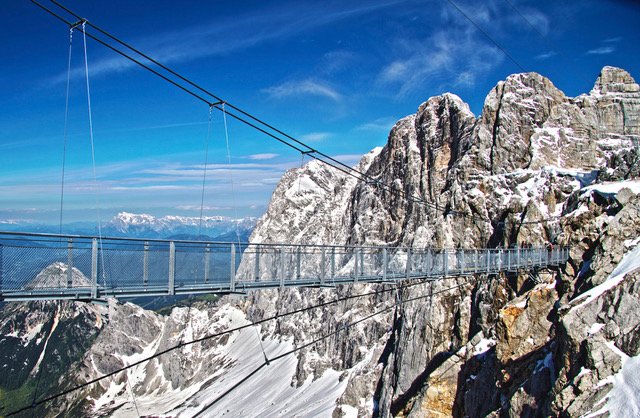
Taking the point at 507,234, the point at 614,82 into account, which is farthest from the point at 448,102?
the point at 507,234

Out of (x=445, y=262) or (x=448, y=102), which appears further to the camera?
(x=448, y=102)

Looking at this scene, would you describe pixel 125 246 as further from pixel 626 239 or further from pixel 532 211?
pixel 532 211

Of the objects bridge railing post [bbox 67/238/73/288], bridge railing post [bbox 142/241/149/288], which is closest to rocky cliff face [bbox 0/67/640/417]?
bridge railing post [bbox 142/241/149/288]

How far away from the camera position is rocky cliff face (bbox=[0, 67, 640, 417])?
720 inches

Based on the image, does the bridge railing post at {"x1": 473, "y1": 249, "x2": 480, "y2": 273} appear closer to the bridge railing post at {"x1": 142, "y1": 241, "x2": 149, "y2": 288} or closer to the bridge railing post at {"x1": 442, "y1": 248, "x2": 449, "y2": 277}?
the bridge railing post at {"x1": 442, "y1": 248, "x2": 449, "y2": 277}

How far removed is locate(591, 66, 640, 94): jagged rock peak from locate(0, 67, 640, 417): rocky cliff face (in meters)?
0.16

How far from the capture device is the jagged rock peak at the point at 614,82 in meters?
61.8

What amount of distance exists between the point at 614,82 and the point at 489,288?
3487 centimetres

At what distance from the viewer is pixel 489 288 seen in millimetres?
47875

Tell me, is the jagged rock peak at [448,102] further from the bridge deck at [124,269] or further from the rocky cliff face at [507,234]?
the bridge deck at [124,269]

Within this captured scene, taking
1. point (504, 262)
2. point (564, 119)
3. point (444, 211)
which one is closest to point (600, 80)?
point (564, 119)

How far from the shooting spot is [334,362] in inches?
4094

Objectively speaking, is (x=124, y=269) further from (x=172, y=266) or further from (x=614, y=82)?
(x=614, y=82)

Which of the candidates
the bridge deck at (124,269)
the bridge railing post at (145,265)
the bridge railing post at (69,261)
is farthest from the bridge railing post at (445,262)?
the bridge railing post at (69,261)
